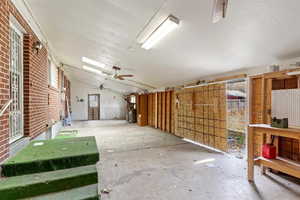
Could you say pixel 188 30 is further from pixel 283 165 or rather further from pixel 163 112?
pixel 163 112

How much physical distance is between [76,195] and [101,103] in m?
11.7

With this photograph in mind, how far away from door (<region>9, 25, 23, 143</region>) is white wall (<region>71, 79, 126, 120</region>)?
10.2m

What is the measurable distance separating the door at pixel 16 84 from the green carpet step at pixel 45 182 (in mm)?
1039

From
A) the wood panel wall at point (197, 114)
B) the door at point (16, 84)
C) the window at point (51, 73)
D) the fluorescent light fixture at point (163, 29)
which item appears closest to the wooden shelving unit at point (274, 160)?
the wood panel wall at point (197, 114)

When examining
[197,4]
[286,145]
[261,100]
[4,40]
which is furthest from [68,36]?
[286,145]

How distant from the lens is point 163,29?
2861mm

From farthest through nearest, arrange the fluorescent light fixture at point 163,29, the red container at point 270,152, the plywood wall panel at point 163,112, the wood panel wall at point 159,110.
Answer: the plywood wall panel at point 163,112 → the wood panel wall at point 159,110 → the red container at point 270,152 → the fluorescent light fixture at point 163,29

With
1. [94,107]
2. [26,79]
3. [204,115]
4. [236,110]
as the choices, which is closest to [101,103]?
[94,107]

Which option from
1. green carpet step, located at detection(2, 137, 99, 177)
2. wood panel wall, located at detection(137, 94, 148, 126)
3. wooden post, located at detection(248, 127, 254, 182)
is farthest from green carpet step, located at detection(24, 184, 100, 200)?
wood panel wall, located at detection(137, 94, 148, 126)

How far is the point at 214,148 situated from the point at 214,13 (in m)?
4.24

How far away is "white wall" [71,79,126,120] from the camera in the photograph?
12.6 m

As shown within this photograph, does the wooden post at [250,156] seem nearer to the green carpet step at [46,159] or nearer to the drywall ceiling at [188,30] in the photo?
the drywall ceiling at [188,30]

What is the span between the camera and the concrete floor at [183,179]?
2.42 m

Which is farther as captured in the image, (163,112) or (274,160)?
(163,112)
